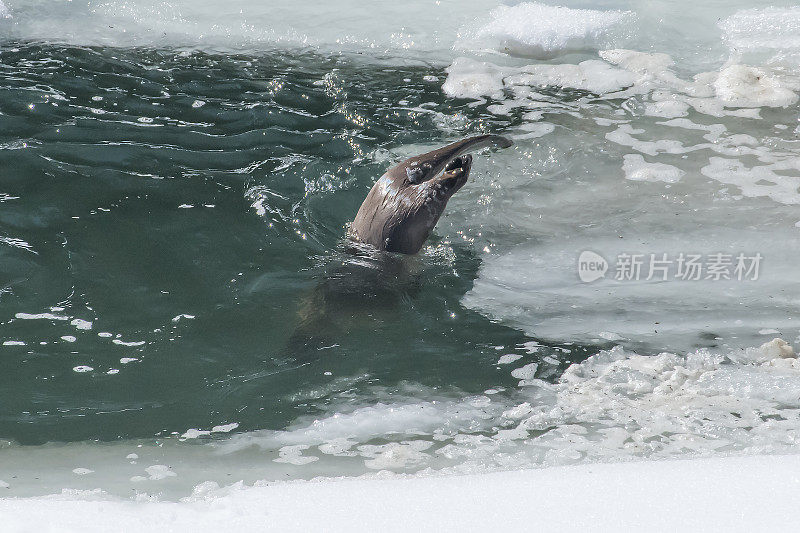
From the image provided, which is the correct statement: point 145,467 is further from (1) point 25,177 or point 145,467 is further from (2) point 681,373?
(1) point 25,177

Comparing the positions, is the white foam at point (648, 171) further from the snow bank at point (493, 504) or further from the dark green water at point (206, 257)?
the snow bank at point (493, 504)

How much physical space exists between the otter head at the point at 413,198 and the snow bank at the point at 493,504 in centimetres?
152

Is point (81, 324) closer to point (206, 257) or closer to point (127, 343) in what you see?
point (127, 343)

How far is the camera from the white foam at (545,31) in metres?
6.46

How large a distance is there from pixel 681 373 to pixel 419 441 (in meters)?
1.04

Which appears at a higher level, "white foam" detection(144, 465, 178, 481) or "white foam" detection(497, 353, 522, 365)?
"white foam" detection(497, 353, 522, 365)

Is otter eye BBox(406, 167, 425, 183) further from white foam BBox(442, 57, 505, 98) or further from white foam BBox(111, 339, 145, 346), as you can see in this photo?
white foam BBox(442, 57, 505, 98)

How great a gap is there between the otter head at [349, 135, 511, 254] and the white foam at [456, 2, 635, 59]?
2901mm

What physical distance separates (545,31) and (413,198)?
3527 millimetres

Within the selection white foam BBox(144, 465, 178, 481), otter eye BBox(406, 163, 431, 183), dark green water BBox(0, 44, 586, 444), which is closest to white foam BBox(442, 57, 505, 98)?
dark green water BBox(0, 44, 586, 444)

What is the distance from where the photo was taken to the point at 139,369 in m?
3.09

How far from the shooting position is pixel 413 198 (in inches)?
142

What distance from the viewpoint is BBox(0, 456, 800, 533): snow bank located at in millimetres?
2027

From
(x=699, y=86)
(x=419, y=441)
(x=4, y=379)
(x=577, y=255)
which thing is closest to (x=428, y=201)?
(x=577, y=255)
